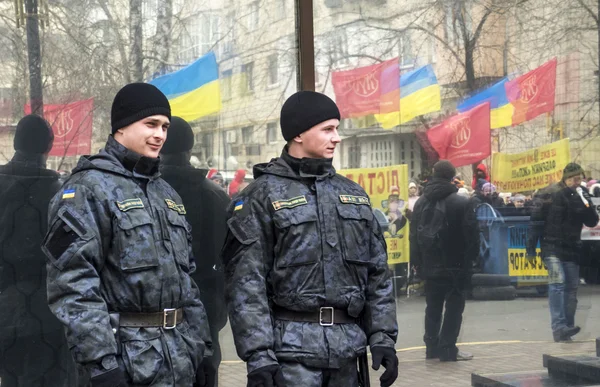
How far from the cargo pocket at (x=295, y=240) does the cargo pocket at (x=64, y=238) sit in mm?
902

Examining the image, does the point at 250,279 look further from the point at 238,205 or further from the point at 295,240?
the point at 238,205

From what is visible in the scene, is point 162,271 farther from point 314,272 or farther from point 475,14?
point 475,14

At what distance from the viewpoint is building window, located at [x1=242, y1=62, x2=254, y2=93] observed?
17.0 feet

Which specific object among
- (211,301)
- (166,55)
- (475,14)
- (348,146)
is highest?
(475,14)

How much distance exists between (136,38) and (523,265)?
2977mm

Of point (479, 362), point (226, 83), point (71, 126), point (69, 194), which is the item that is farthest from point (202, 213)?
point (479, 362)

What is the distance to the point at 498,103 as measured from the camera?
5.95 meters

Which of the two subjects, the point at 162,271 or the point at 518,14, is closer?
the point at 162,271

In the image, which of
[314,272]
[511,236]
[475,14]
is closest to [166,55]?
[314,272]

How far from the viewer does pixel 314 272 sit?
153 inches

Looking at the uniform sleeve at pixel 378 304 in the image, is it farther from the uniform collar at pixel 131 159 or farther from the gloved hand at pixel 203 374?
the uniform collar at pixel 131 159

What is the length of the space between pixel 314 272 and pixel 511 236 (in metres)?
2.44

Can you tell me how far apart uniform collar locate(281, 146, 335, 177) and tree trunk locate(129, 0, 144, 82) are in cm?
119

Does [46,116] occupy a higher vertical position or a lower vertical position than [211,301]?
higher
